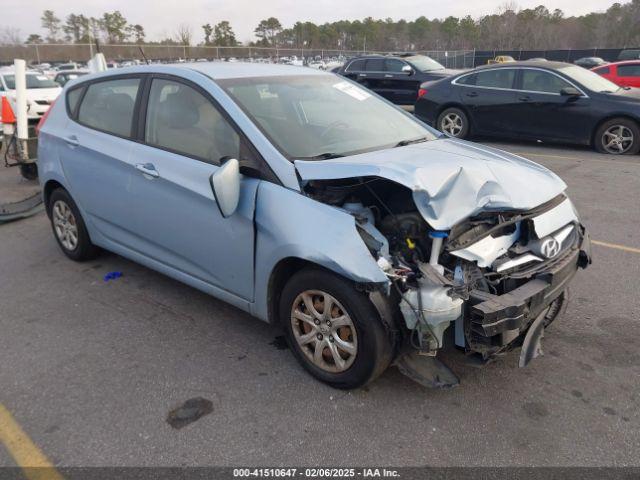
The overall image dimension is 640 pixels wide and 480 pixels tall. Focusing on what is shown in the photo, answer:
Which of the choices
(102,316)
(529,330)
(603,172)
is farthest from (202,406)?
(603,172)

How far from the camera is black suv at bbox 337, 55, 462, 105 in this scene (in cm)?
1448

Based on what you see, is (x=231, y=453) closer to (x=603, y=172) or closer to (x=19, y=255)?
(x=19, y=255)


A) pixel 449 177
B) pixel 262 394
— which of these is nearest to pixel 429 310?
pixel 449 177

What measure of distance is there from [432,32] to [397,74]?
291 ft

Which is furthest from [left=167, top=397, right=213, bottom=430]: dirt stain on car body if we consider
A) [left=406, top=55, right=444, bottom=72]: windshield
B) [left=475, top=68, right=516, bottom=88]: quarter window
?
[left=406, top=55, right=444, bottom=72]: windshield

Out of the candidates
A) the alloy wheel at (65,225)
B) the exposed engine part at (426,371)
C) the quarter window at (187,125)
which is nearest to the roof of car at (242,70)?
the quarter window at (187,125)

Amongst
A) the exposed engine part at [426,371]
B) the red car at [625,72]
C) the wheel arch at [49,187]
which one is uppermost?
the red car at [625,72]

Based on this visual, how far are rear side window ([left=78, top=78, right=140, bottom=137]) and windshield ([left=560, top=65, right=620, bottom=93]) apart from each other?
833 centimetres

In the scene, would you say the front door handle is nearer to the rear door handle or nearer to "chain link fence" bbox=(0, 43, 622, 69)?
the rear door handle

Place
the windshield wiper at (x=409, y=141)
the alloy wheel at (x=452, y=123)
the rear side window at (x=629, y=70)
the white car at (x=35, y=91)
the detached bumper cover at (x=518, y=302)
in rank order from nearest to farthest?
the detached bumper cover at (x=518, y=302) < the windshield wiper at (x=409, y=141) < the alloy wheel at (x=452, y=123) < the white car at (x=35, y=91) < the rear side window at (x=629, y=70)

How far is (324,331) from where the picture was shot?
9.61ft

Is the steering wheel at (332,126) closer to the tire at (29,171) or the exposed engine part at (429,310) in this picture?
the exposed engine part at (429,310)

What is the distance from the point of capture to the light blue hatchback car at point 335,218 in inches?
106

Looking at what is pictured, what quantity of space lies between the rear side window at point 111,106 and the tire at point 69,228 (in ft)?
2.50
